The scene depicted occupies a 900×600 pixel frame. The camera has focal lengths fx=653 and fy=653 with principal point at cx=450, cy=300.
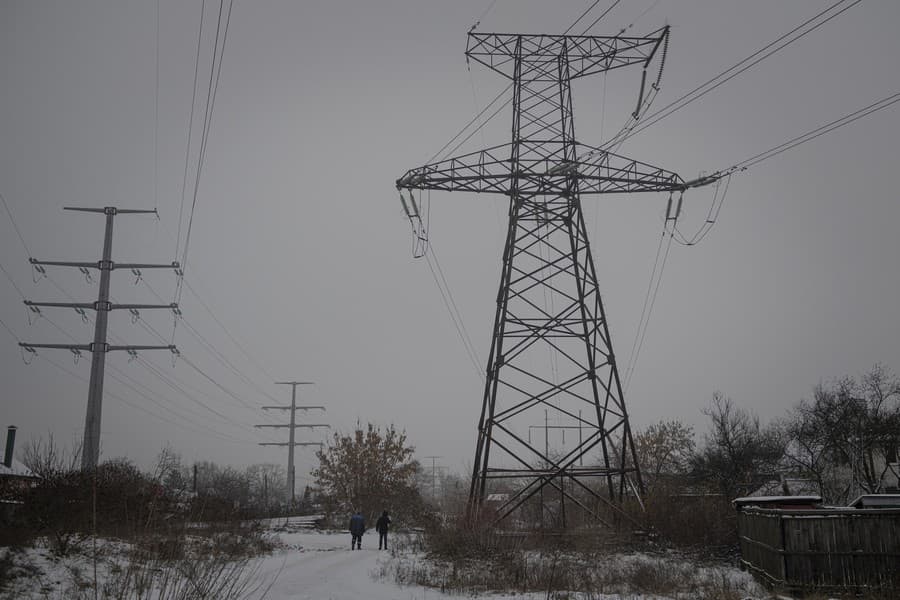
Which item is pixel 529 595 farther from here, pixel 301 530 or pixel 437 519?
pixel 301 530

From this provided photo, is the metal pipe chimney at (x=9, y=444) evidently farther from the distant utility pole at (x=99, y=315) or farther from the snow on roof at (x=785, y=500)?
the snow on roof at (x=785, y=500)

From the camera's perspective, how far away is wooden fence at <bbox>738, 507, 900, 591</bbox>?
1378cm

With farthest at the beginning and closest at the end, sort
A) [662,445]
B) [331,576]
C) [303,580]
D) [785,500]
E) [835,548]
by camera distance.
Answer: [662,445] → [785,500] → [331,576] → [303,580] → [835,548]

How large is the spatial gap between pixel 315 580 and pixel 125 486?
9762 millimetres

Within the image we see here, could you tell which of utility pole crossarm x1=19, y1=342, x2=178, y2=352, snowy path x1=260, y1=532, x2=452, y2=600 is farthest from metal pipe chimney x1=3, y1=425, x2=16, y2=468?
snowy path x1=260, y1=532, x2=452, y2=600

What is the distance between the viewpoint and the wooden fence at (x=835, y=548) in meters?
13.8

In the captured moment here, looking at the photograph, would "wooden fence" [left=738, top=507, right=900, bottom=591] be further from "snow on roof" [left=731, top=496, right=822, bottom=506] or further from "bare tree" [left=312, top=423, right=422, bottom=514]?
"bare tree" [left=312, top=423, right=422, bottom=514]

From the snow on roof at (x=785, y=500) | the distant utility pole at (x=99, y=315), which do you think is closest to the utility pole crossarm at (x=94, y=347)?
the distant utility pole at (x=99, y=315)

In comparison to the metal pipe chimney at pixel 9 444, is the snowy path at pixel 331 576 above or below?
below

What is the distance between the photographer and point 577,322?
18.6 m

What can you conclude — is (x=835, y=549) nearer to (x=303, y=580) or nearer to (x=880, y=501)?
(x=880, y=501)

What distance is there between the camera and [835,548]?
46.5 ft

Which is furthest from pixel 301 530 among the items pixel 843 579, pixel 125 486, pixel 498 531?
pixel 843 579

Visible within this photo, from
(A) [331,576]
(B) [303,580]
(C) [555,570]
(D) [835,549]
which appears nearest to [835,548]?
(D) [835,549]
